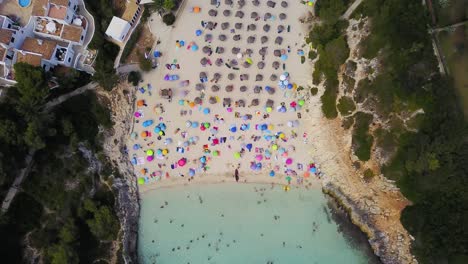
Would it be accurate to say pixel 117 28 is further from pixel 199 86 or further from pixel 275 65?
pixel 275 65

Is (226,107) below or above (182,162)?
above

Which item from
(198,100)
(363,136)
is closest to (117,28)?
(198,100)

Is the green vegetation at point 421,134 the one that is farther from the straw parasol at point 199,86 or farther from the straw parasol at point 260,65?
the straw parasol at point 199,86

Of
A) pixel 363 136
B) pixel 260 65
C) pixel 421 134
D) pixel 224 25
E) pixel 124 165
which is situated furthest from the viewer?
pixel 224 25

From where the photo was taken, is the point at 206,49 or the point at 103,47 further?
the point at 206,49

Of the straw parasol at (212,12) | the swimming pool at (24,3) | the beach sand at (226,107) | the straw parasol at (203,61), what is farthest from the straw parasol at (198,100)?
the swimming pool at (24,3)

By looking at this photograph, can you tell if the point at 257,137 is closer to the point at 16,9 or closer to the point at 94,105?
the point at 94,105

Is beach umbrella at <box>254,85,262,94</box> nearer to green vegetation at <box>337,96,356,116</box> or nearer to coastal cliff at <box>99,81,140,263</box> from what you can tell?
green vegetation at <box>337,96,356,116</box>
